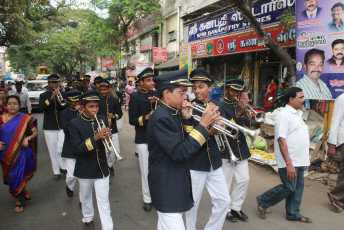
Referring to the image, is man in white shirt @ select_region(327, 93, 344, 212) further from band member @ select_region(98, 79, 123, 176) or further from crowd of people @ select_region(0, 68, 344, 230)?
band member @ select_region(98, 79, 123, 176)

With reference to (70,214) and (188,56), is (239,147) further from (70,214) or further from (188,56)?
(188,56)

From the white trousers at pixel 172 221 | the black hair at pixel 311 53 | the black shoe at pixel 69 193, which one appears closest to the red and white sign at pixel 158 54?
the black hair at pixel 311 53

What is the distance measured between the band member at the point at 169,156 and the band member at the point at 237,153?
154 centimetres

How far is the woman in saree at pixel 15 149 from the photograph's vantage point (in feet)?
15.0

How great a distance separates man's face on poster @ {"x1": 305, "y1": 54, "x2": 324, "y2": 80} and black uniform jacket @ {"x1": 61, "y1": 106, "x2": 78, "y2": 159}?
4972 mm

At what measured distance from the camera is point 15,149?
4621 millimetres

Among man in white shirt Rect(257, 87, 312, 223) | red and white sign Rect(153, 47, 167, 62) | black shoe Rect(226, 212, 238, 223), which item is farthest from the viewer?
red and white sign Rect(153, 47, 167, 62)

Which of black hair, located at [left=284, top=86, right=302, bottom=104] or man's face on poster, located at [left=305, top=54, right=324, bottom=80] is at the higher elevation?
man's face on poster, located at [left=305, top=54, right=324, bottom=80]

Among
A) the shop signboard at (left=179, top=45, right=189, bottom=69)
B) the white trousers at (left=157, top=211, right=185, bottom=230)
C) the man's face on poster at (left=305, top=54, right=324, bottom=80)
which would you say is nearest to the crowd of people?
the white trousers at (left=157, top=211, right=185, bottom=230)

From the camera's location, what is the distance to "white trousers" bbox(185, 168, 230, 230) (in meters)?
3.21

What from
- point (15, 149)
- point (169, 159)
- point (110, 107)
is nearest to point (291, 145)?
point (169, 159)

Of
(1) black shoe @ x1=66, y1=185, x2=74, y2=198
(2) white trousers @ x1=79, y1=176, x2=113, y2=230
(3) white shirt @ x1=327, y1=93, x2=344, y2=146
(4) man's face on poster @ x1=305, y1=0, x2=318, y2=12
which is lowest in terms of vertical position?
(1) black shoe @ x1=66, y1=185, x2=74, y2=198

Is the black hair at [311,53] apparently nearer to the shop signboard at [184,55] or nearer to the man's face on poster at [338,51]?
the man's face on poster at [338,51]

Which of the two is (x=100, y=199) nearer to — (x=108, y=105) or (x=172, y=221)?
(x=172, y=221)
